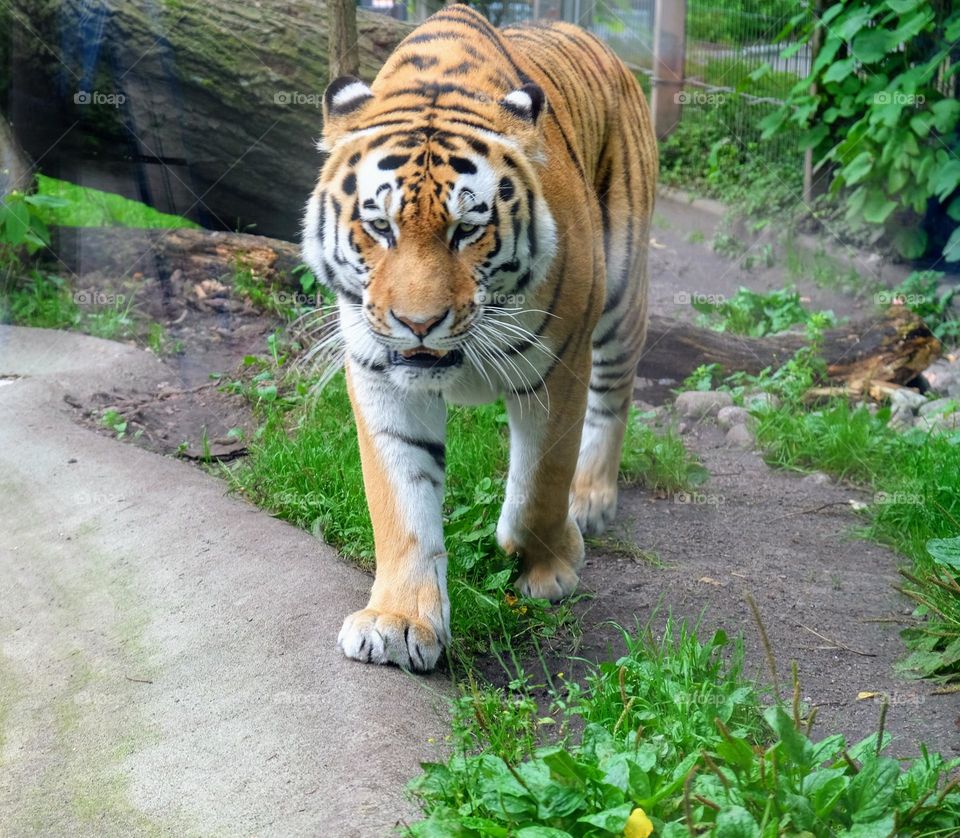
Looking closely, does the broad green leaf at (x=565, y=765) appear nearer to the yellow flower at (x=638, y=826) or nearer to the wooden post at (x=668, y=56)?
the yellow flower at (x=638, y=826)

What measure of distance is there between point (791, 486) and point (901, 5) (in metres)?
3.34

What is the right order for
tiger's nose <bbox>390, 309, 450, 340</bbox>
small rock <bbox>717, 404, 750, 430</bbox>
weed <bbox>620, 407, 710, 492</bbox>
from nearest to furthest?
1. tiger's nose <bbox>390, 309, 450, 340</bbox>
2. weed <bbox>620, 407, 710, 492</bbox>
3. small rock <bbox>717, 404, 750, 430</bbox>

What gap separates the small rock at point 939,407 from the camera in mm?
4938

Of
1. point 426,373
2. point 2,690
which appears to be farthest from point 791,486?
point 2,690

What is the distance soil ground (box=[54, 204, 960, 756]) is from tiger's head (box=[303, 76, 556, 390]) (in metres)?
0.97

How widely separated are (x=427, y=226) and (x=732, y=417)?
110 inches

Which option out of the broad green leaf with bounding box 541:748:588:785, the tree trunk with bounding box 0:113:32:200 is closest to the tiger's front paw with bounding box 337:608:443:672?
the broad green leaf with bounding box 541:748:588:785

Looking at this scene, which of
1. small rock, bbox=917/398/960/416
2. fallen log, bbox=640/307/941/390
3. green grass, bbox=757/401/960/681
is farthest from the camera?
fallen log, bbox=640/307/941/390

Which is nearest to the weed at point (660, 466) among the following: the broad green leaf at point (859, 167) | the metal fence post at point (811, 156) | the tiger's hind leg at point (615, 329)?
the tiger's hind leg at point (615, 329)

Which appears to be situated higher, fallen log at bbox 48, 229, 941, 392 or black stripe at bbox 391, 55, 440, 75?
black stripe at bbox 391, 55, 440, 75

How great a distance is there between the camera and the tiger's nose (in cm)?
277

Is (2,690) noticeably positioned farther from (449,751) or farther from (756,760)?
(756,760)

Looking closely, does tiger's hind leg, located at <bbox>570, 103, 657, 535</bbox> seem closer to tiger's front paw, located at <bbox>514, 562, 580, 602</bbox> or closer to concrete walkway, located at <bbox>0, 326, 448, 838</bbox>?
tiger's front paw, located at <bbox>514, 562, 580, 602</bbox>

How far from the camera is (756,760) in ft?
6.81
